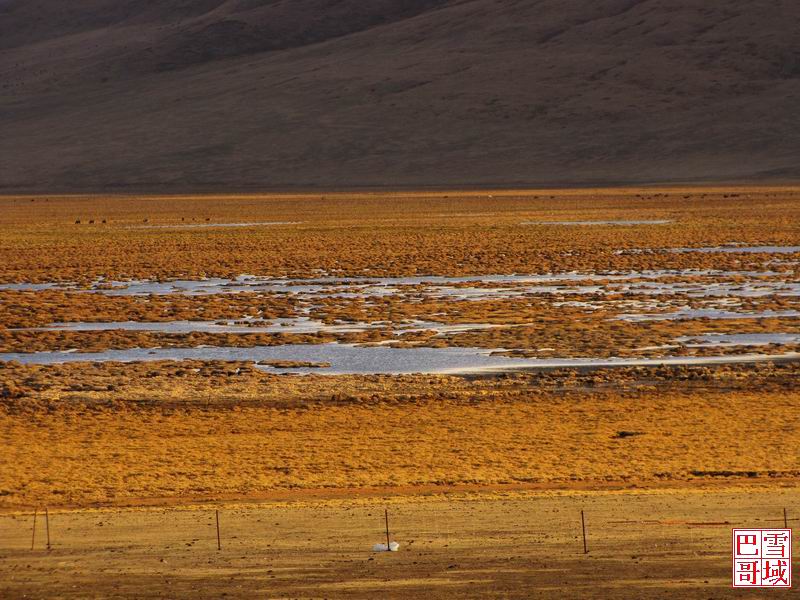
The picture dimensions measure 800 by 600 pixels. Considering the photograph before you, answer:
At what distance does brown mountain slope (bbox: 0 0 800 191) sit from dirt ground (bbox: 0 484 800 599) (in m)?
71.3

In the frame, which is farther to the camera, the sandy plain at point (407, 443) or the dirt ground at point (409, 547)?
the sandy plain at point (407, 443)

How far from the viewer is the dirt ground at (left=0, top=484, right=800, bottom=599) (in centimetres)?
829

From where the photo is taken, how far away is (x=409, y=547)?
904 cm

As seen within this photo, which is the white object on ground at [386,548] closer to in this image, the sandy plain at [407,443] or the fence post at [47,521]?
the sandy plain at [407,443]

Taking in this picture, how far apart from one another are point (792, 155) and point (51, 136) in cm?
5530

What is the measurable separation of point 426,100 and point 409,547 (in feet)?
309

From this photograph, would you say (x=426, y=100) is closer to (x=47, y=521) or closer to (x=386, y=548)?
(x=47, y=521)

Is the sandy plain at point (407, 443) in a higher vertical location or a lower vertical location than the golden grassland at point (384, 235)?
higher

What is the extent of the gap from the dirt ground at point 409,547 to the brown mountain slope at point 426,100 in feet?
234

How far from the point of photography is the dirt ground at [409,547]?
8.29 meters

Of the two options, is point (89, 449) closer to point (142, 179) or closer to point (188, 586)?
point (188, 586)

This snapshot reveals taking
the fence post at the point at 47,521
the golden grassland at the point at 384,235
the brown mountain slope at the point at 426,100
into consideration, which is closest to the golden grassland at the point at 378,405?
the golden grassland at the point at 384,235

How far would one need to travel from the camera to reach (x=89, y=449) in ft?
40.8

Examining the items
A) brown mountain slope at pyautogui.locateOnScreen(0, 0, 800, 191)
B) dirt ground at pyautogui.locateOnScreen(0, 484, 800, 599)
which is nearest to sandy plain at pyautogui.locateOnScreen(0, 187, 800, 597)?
dirt ground at pyautogui.locateOnScreen(0, 484, 800, 599)
